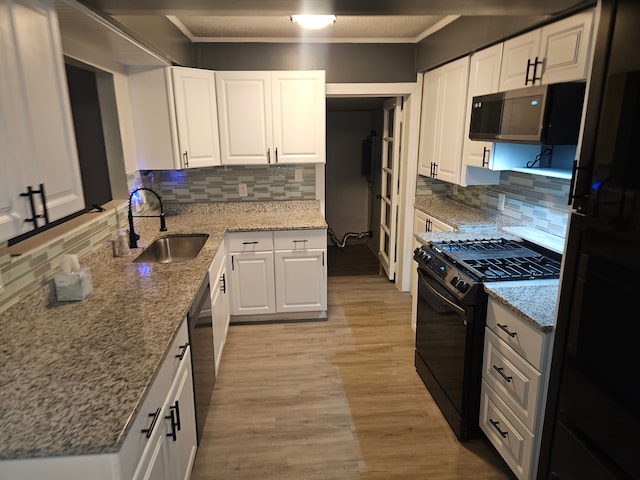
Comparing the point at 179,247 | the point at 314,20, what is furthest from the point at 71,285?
the point at 314,20

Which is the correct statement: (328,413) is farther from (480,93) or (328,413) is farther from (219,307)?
(480,93)

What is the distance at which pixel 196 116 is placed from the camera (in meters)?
3.27

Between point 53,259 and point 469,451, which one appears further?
point 469,451

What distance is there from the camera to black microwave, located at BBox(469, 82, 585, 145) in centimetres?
185

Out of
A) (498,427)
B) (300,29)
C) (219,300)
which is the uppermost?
(300,29)

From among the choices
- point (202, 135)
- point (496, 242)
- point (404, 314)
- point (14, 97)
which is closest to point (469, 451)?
point (496, 242)

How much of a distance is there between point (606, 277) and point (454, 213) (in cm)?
228

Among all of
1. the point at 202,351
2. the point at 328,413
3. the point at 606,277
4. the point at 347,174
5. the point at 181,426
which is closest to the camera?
the point at 606,277

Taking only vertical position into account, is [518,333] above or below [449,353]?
above

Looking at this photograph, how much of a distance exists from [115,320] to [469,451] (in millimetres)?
1867

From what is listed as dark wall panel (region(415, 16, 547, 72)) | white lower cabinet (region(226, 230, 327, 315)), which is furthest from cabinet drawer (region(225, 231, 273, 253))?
dark wall panel (region(415, 16, 547, 72))

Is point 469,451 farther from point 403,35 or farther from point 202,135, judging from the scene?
point 403,35

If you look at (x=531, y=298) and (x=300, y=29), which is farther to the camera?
(x=300, y=29)

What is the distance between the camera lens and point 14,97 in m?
1.25
